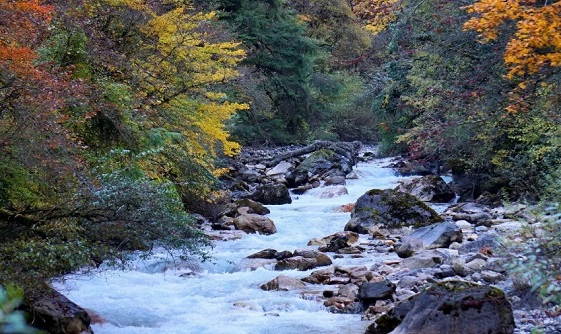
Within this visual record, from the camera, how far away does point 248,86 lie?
21.2 meters

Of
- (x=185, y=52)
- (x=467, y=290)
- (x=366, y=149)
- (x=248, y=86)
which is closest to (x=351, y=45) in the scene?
(x=366, y=149)

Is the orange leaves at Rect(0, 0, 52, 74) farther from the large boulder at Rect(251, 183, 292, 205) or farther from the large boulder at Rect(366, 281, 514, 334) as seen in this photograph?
the large boulder at Rect(251, 183, 292, 205)

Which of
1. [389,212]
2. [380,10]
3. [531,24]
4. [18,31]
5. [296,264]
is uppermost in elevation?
[380,10]

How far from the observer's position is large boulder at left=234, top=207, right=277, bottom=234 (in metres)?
13.9

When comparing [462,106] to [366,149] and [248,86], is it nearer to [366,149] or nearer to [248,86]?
[248,86]

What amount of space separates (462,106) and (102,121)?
6609 millimetres

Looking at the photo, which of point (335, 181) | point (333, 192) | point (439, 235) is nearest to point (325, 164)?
point (335, 181)

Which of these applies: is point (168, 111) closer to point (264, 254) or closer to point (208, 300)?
point (264, 254)

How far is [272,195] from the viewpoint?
17.7 m

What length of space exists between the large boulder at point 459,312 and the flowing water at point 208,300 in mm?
1076

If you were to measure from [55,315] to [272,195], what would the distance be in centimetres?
1134

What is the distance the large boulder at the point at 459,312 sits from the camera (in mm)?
6062

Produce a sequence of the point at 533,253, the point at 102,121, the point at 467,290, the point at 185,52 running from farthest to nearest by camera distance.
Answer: the point at 185,52 < the point at 102,121 < the point at 467,290 < the point at 533,253

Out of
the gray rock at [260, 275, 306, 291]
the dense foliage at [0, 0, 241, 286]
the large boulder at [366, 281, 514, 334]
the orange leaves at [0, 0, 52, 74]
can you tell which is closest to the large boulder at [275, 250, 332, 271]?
the gray rock at [260, 275, 306, 291]
